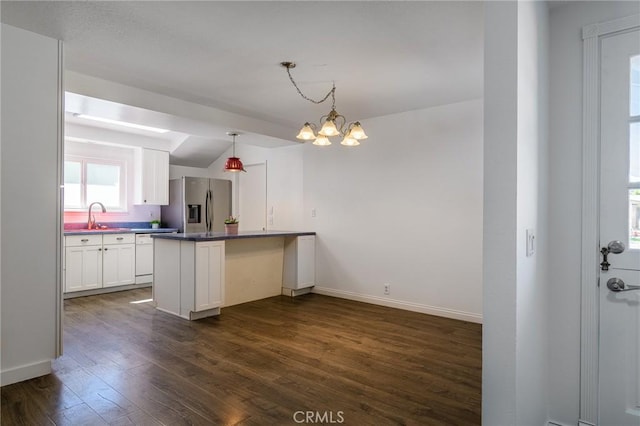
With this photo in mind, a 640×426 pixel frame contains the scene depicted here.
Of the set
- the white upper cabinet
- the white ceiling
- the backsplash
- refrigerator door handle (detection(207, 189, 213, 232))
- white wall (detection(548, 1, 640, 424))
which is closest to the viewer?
white wall (detection(548, 1, 640, 424))

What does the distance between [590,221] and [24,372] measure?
3.68 meters

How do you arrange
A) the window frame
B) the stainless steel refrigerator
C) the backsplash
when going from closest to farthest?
the backsplash, the window frame, the stainless steel refrigerator

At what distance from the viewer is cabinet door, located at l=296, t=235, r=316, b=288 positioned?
17.2 feet

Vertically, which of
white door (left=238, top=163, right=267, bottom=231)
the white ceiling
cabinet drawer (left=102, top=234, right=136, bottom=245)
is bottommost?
cabinet drawer (left=102, top=234, right=136, bottom=245)

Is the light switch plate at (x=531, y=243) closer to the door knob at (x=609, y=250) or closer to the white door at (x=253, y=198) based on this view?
the door knob at (x=609, y=250)

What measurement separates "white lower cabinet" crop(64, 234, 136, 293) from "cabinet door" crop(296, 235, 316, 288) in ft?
8.98

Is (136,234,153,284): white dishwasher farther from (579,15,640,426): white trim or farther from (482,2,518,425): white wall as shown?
(579,15,640,426): white trim

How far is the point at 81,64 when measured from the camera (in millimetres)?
3113

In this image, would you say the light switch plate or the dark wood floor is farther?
the dark wood floor

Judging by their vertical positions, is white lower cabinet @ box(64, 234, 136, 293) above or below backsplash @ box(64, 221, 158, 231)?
below

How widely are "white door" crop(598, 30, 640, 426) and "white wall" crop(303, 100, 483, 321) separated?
7.11ft

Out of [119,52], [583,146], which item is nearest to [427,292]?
[583,146]

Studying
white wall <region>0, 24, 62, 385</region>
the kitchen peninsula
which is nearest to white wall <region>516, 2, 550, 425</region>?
white wall <region>0, 24, 62, 385</region>

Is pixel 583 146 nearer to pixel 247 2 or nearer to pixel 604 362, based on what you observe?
pixel 604 362
